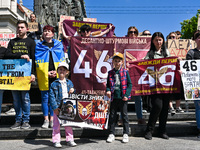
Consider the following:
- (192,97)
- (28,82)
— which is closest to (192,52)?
(192,97)

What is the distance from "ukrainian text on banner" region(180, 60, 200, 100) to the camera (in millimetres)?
4488

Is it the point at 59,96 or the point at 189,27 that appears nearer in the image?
the point at 59,96

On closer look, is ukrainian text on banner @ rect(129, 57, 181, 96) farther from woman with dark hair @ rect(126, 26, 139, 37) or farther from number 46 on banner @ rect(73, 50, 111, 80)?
Result: woman with dark hair @ rect(126, 26, 139, 37)

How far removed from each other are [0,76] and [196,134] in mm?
4153

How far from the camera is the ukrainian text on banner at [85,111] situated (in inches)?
155

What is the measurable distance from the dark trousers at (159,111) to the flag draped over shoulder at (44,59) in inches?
81.1

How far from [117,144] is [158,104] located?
1078 millimetres

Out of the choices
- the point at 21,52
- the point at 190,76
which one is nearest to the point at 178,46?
the point at 190,76

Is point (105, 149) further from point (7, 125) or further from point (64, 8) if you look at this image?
point (64, 8)

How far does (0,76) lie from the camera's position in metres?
4.64

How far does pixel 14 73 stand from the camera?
466 cm

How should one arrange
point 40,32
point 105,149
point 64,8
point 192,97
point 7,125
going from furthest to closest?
1. point 64,8
2. point 40,32
3. point 7,125
4. point 192,97
5. point 105,149

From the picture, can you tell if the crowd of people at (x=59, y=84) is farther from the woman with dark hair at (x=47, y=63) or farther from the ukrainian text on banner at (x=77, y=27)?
the ukrainian text on banner at (x=77, y=27)

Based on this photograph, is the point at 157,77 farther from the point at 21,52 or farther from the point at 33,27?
the point at 33,27
